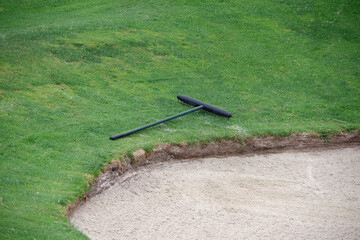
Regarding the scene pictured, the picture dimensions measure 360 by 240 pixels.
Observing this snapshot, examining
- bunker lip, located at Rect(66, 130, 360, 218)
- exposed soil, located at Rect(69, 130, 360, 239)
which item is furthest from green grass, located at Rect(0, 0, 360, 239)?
exposed soil, located at Rect(69, 130, 360, 239)

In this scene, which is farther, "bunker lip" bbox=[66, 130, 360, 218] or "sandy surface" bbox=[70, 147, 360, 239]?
"bunker lip" bbox=[66, 130, 360, 218]

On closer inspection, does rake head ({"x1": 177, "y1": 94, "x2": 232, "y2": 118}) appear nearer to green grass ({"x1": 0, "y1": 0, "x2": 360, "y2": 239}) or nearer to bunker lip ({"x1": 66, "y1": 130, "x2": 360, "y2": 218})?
green grass ({"x1": 0, "y1": 0, "x2": 360, "y2": 239})

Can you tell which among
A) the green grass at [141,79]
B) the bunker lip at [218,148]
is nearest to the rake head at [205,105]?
the green grass at [141,79]

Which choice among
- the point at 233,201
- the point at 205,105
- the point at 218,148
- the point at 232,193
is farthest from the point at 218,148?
the point at 233,201

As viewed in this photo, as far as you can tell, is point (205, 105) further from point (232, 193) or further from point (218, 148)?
point (232, 193)

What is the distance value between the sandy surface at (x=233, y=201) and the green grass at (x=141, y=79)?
2.75ft

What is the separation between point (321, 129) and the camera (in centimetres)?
1445

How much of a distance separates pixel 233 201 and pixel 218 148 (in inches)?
98.9

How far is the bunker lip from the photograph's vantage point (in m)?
11.0

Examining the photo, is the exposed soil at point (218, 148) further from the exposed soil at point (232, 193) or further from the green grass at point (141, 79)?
the green grass at point (141, 79)

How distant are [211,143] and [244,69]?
18.6 feet

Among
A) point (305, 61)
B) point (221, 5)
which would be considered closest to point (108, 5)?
point (221, 5)

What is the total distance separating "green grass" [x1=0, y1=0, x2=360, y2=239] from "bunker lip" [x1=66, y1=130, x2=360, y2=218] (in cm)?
24

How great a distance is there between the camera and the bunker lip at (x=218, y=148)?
1098 centimetres
